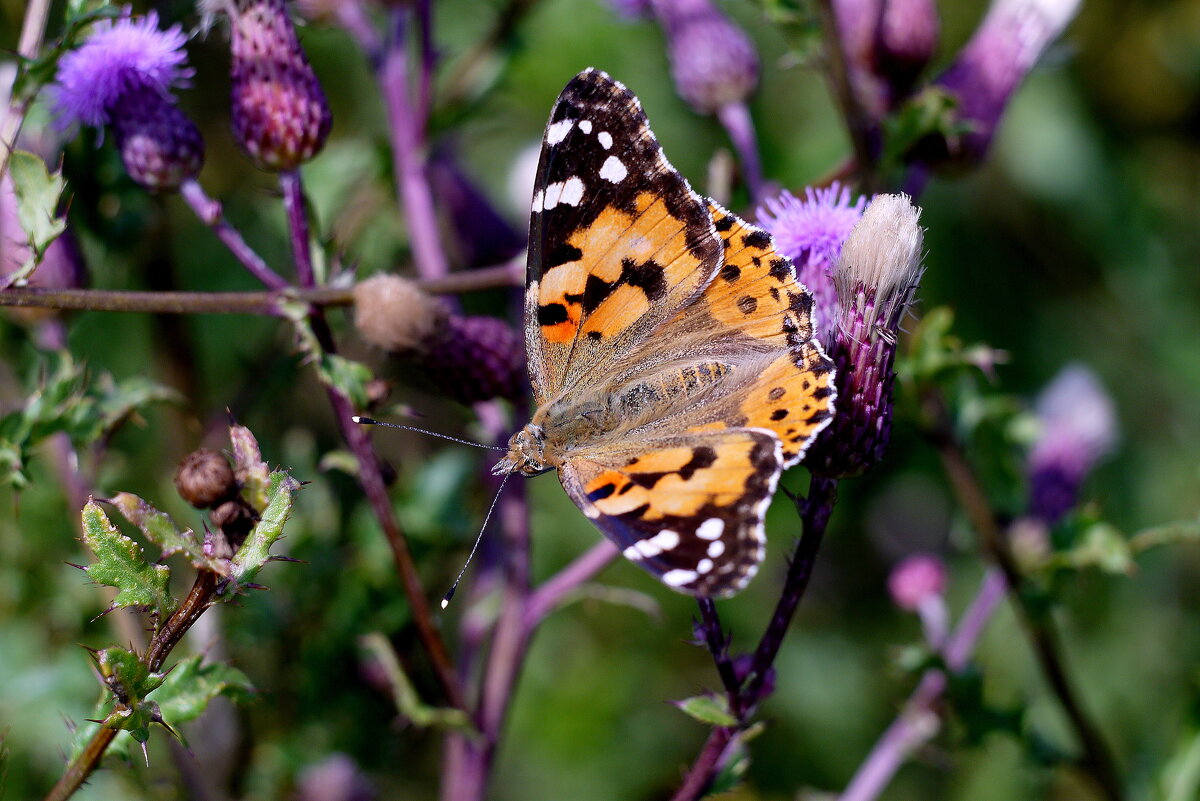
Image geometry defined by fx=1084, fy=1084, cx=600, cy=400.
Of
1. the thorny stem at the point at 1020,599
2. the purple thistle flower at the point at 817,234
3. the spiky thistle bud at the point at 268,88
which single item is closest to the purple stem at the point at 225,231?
the spiky thistle bud at the point at 268,88

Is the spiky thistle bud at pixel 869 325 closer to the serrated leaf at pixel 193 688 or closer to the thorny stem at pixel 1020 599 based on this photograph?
the thorny stem at pixel 1020 599

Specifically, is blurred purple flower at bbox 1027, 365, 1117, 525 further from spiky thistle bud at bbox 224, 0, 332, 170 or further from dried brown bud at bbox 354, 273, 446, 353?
spiky thistle bud at bbox 224, 0, 332, 170

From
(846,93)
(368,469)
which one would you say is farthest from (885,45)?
(368,469)

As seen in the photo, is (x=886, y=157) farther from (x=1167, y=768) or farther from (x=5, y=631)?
(x=5, y=631)

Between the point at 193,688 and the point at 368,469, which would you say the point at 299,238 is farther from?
the point at 193,688

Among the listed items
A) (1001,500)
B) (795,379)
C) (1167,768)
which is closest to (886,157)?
(795,379)
